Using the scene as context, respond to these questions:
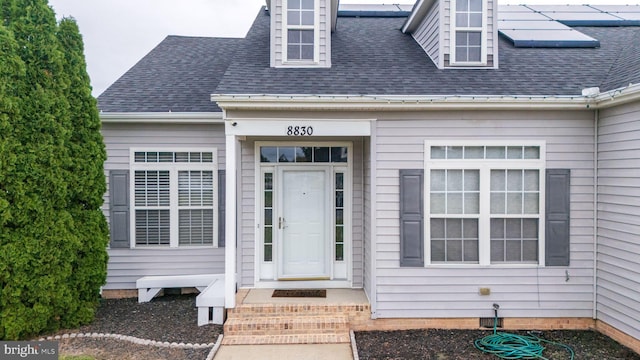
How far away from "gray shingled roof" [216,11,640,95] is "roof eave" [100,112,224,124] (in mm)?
965

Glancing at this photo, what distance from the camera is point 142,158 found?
658cm

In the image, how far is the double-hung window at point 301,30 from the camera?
6248 mm

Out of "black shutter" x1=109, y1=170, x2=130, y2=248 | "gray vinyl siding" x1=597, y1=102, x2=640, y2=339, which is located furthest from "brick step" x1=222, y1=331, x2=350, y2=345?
"gray vinyl siding" x1=597, y1=102, x2=640, y2=339

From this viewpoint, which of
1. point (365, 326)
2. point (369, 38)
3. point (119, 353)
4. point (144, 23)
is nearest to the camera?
point (119, 353)

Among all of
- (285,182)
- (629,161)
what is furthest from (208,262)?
(629,161)

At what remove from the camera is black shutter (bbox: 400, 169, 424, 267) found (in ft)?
17.1

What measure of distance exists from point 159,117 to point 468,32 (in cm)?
531

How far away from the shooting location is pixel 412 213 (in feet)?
17.1

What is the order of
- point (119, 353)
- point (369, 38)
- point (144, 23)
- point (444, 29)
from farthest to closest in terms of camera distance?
point (144, 23)
point (369, 38)
point (444, 29)
point (119, 353)

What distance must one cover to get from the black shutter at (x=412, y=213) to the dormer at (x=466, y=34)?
2125 millimetres

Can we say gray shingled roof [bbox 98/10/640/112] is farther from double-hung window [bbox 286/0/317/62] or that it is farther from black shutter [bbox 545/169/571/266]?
black shutter [bbox 545/169/571/266]

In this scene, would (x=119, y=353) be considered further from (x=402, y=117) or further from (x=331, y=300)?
(x=402, y=117)

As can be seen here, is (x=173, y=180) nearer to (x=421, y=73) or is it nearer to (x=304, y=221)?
(x=304, y=221)

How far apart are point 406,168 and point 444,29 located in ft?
8.61
